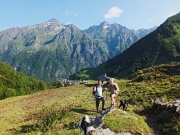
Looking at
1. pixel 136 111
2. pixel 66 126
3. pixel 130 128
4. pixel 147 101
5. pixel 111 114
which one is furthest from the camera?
pixel 147 101

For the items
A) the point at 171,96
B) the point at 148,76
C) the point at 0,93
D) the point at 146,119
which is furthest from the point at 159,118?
the point at 0,93

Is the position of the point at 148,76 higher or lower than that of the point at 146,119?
higher

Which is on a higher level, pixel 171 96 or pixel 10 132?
pixel 171 96

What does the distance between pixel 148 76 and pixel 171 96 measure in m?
24.9

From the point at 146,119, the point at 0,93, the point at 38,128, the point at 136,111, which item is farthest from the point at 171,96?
the point at 0,93

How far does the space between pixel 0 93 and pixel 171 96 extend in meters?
122

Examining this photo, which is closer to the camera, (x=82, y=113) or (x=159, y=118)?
(x=159, y=118)

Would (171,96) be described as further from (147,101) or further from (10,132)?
(10,132)

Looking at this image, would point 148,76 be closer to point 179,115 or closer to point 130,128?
point 179,115

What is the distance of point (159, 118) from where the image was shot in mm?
25781

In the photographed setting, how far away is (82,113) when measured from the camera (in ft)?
97.2

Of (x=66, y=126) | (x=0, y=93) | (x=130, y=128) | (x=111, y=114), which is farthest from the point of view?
(x=0, y=93)

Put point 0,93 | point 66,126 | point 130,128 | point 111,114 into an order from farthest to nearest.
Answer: point 0,93
point 66,126
point 111,114
point 130,128

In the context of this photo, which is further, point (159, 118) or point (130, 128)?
point (159, 118)
